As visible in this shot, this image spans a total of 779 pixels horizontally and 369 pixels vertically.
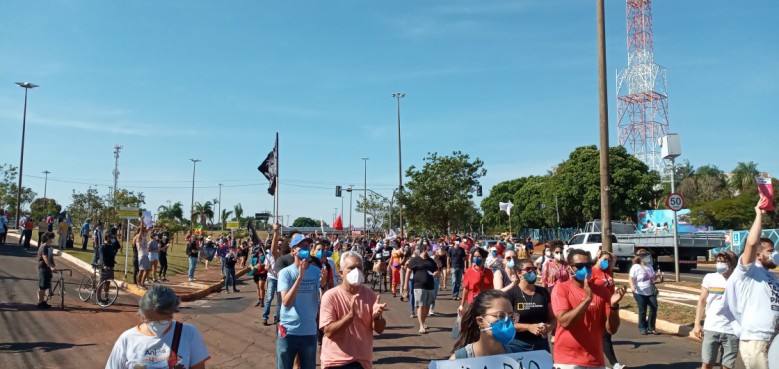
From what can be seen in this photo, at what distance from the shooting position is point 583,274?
5035mm

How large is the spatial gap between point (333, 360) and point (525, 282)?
6.72 ft

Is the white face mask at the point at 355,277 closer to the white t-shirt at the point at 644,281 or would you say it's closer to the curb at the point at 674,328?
the white t-shirt at the point at 644,281

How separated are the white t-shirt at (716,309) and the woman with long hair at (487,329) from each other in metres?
4.21

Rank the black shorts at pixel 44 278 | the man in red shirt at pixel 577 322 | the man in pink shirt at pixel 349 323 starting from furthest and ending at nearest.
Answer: the black shorts at pixel 44 278, the man in red shirt at pixel 577 322, the man in pink shirt at pixel 349 323

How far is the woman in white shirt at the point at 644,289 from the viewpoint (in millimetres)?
10984

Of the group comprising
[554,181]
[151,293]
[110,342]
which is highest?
[554,181]

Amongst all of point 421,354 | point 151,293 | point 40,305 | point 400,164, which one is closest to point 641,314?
point 421,354

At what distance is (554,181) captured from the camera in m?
54.5

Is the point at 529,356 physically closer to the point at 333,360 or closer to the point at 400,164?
the point at 333,360

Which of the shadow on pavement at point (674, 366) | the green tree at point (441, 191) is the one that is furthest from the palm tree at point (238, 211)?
the shadow on pavement at point (674, 366)

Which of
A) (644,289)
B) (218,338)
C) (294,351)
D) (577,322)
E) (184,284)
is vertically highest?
(577,322)

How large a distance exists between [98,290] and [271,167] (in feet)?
17.8

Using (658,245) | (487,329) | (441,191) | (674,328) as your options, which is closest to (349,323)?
(487,329)

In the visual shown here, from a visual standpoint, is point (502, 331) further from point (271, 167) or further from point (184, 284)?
point (184, 284)
